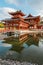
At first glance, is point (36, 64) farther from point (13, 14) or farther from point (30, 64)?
point (13, 14)

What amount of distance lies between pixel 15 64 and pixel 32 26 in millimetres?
51685

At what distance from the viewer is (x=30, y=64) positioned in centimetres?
764

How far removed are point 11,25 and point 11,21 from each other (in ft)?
5.32

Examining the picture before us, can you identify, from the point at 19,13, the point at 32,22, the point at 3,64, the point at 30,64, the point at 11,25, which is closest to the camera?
the point at 3,64

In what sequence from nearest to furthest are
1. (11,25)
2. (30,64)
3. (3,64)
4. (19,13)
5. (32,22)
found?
(3,64) → (30,64) → (11,25) → (19,13) → (32,22)

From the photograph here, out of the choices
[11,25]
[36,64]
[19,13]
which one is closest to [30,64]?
[36,64]

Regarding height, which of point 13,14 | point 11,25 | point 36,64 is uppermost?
point 13,14

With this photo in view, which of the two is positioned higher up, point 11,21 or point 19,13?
point 19,13

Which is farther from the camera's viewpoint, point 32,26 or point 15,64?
point 32,26

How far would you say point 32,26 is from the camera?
5844 cm

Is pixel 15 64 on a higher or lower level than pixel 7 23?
lower

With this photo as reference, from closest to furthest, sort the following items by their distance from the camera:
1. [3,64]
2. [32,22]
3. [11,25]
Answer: [3,64] < [11,25] < [32,22]

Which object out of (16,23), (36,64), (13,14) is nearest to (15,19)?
(16,23)

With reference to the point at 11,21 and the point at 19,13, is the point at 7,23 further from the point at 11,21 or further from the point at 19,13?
the point at 19,13
